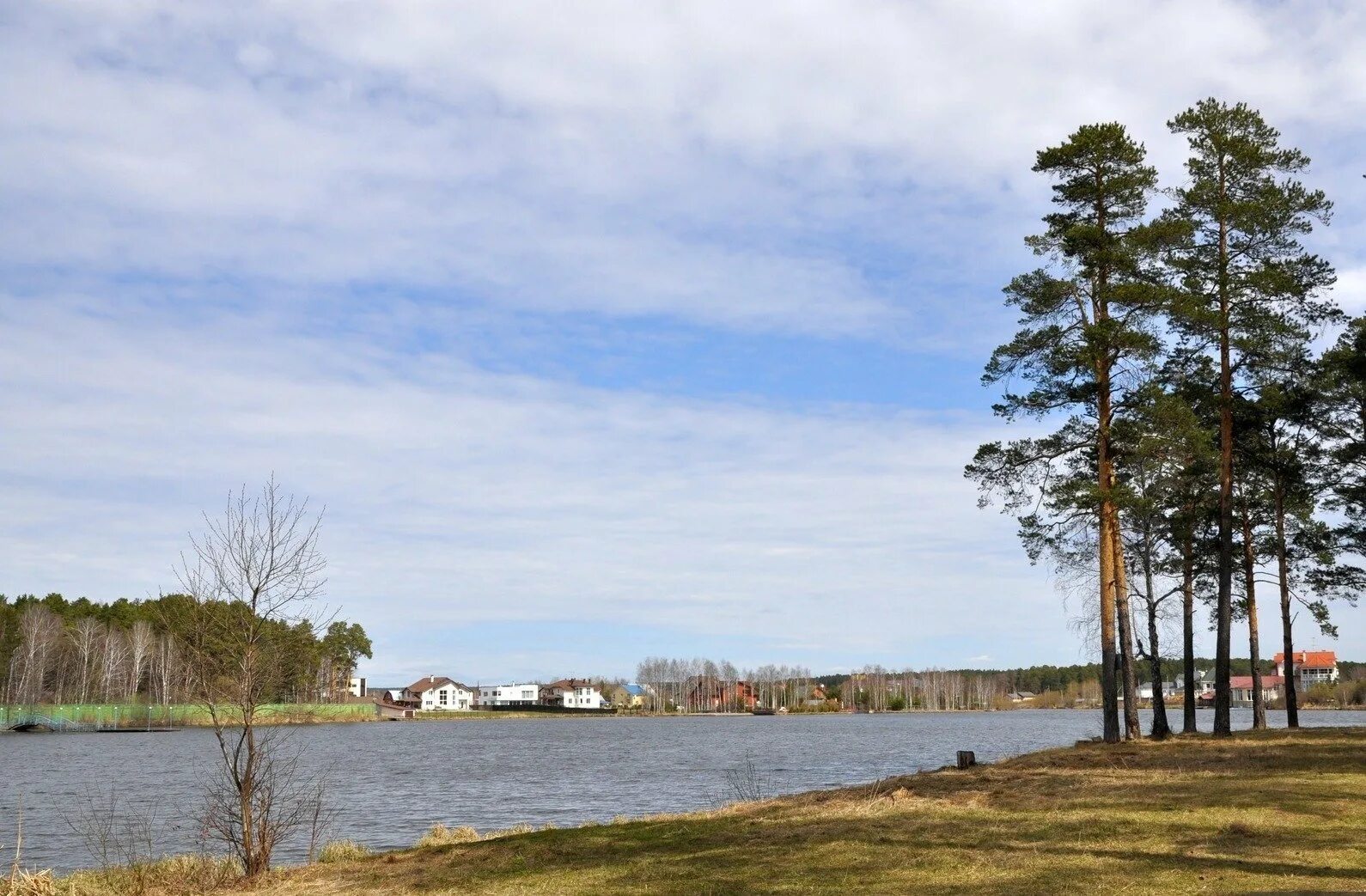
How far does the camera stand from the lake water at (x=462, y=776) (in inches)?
1168

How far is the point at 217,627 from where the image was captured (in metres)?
15.7

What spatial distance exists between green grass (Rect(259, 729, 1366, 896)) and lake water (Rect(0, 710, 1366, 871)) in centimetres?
893

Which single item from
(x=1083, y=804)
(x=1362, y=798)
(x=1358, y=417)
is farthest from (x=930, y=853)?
(x=1358, y=417)

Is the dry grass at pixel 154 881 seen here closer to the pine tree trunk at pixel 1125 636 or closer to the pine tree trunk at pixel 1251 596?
the pine tree trunk at pixel 1125 636

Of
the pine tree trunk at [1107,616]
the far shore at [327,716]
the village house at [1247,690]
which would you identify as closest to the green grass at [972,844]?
the pine tree trunk at [1107,616]

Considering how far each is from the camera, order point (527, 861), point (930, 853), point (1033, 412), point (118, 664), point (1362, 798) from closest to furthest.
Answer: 1. point (930, 853)
2. point (527, 861)
3. point (1362, 798)
4. point (1033, 412)
5. point (118, 664)

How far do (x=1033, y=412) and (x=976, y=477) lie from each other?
2.25 m

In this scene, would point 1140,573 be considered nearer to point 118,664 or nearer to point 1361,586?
point 1361,586

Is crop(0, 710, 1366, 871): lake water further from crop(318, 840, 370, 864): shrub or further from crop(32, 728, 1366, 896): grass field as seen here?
crop(32, 728, 1366, 896): grass field

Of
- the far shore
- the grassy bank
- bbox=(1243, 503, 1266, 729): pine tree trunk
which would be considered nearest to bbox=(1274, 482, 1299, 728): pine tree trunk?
bbox=(1243, 503, 1266, 729): pine tree trunk

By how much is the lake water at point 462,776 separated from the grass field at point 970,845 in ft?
29.5

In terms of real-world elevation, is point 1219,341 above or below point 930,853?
above

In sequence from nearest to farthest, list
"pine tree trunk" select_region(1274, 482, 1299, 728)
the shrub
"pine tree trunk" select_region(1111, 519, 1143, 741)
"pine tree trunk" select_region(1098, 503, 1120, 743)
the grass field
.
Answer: the grass field → the shrub → "pine tree trunk" select_region(1098, 503, 1120, 743) → "pine tree trunk" select_region(1111, 519, 1143, 741) → "pine tree trunk" select_region(1274, 482, 1299, 728)

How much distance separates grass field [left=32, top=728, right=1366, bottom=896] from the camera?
1170 centimetres
